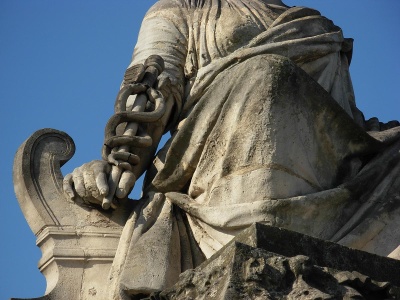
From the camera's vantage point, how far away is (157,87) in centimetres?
1051

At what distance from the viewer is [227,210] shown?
29.5ft

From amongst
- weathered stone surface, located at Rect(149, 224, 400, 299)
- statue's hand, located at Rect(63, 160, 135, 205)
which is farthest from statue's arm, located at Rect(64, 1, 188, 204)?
weathered stone surface, located at Rect(149, 224, 400, 299)

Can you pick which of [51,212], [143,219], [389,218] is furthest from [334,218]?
[51,212]

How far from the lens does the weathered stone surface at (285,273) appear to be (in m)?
7.53

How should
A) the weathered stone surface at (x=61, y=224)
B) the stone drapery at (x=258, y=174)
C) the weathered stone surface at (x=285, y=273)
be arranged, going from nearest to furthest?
the weathered stone surface at (x=285, y=273), the stone drapery at (x=258, y=174), the weathered stone surface at (x=61, y=224)

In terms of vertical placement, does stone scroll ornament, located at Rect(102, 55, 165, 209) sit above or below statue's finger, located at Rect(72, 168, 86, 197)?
above

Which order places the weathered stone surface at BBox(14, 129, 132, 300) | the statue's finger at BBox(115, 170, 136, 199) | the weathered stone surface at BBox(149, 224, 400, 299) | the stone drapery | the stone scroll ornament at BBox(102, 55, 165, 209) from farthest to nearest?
the stone scroll ornament at BBox(102, 55, 165, 209)
the statue's finger at BBox(115, 170, 136, 199)
the weathered stone surface at BBox(14, 129, 132, 300)
the stone drapery
the weathered stone surface at BBox(149, 224, 400, 299)

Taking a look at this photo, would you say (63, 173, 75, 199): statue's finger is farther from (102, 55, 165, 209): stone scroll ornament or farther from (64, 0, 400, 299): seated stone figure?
(102, 55, 165, 209): stone scroll ornament

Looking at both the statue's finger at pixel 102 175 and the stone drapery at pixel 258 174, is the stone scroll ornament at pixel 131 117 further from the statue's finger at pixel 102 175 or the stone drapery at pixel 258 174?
the stone drapery at pixel 258 174

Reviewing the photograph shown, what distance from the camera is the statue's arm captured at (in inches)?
386

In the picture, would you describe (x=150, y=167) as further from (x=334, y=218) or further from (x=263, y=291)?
(x=263, y=291)

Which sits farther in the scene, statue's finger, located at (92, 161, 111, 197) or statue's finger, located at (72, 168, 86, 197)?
statue's finger, located at (72, 168, 86, 197)

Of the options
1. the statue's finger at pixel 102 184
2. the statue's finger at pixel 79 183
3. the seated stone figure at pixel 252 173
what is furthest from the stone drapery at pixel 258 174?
the statue's finger at pixel 79 183

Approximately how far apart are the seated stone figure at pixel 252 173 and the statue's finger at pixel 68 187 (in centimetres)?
1
